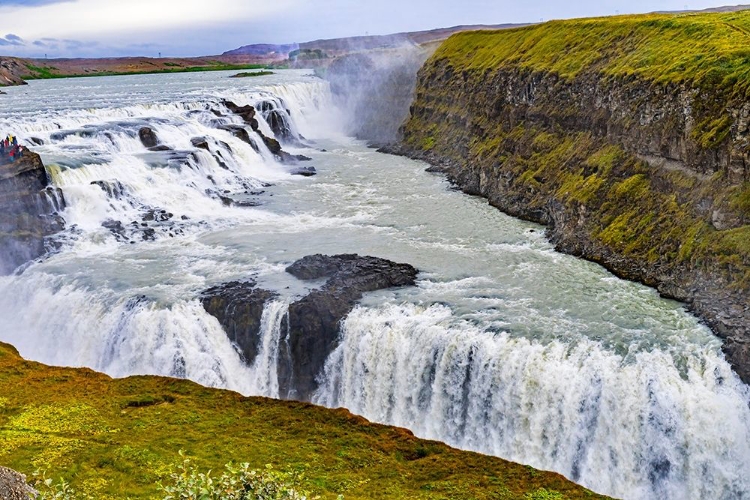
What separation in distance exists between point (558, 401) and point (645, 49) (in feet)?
76.3

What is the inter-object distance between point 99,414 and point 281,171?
38.7 metres

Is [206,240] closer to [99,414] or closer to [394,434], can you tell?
[99,414]

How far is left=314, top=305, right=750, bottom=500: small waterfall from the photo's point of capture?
21688mm

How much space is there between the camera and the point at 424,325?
1040 inches

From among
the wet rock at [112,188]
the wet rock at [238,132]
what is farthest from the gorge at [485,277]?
the wet rock at [238,132]

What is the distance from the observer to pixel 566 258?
3369 centimetres

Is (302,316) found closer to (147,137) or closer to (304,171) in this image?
(147,137)

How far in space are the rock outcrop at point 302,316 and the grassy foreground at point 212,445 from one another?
4.78m

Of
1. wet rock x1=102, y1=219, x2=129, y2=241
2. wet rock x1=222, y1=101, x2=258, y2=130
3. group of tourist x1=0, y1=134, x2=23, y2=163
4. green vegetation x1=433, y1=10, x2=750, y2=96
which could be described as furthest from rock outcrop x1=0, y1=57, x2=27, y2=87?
green vegetation x1=433, y1=10, x2=750, y2=96

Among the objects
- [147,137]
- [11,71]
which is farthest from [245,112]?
[11,71]

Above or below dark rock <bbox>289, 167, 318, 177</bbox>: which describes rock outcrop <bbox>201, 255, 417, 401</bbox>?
above

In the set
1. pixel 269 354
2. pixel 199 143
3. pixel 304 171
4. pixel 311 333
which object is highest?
pixel 199 143

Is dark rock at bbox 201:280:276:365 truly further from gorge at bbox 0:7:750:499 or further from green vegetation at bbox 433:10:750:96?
green vegetation at bbox 433:10:750:96

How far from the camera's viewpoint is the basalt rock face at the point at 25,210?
35.7m
